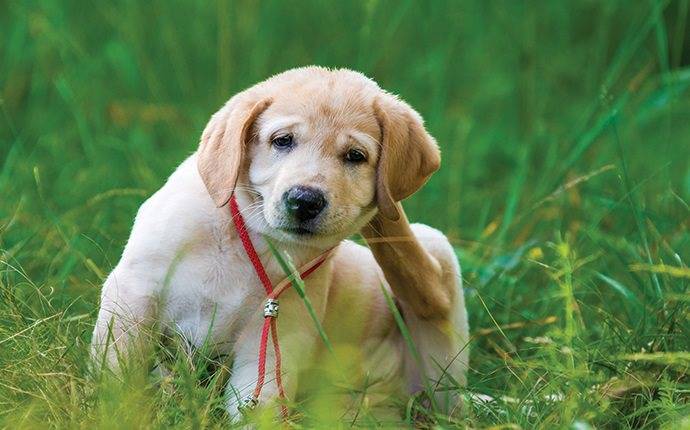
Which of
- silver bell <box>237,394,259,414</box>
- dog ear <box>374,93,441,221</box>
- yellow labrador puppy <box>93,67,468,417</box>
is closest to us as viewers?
silver bell <box>237,394,259,414</box>

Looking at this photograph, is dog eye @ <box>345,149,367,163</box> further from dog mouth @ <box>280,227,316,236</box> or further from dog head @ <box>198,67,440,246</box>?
dog mouth @ <box>280,227,316,236</box>

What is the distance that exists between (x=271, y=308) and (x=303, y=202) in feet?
1.20

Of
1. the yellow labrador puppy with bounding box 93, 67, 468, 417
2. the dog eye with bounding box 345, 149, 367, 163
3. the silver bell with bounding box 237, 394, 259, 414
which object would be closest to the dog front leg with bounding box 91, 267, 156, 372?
the yellow labrador puppy with bounding box 93, 67, 468, 417

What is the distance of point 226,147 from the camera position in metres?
3.39

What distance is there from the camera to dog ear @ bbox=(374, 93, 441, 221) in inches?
137

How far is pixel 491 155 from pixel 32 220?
287 centimetres

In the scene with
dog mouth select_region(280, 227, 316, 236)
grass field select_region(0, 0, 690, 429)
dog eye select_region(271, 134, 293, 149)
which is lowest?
grass field select_region(0, 0, 690, 429)

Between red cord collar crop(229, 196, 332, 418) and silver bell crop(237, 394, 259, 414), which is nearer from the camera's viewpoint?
silver bell crop(237, 394, 259, 414)

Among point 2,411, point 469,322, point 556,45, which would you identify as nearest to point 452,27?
point 556,45

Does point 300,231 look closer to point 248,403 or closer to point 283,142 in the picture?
point 283,142

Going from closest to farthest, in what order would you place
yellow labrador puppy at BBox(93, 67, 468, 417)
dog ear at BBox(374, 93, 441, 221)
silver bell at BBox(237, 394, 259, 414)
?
silver bell at BBox(237, 394, 259, 414) < yellow labrador puppy at BBox(93, 67, 468, 417) < dog ear at BBox(374, 93, 441, 221)

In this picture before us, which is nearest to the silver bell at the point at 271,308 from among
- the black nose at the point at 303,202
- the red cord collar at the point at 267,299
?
the red cord collar at the point at 267,299

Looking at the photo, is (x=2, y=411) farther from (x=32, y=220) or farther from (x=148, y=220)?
(x=32, y=220)

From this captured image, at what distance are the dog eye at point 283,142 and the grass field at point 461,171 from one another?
0.71 metres
